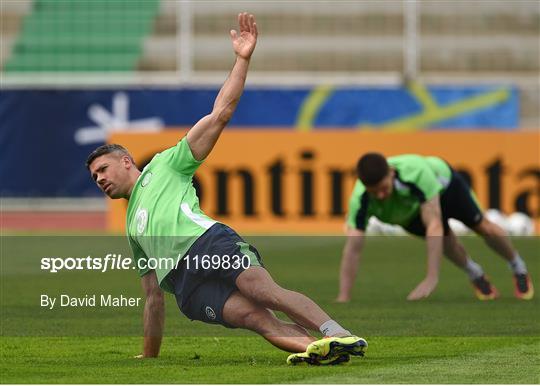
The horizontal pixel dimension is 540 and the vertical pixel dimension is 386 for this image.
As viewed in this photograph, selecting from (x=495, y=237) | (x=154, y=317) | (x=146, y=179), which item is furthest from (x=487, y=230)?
(x=146, y=179)

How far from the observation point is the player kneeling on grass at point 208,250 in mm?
8352

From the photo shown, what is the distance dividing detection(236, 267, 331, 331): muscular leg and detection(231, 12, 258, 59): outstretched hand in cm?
120

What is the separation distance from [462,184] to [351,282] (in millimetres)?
1422

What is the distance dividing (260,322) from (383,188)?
4347 mm

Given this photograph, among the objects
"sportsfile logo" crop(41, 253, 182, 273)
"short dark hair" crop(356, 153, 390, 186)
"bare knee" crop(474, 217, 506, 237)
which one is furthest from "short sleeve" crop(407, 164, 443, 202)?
"sportsfile logo" crop(41, 253, 182, 273)

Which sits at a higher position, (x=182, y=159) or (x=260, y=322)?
(x=182, y=159)

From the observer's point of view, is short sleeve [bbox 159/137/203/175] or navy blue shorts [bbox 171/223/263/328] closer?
navy blue shorts [bbox 171/223/263/328]

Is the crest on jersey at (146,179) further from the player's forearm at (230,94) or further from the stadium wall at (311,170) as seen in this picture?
the stadium wall at (311,170)

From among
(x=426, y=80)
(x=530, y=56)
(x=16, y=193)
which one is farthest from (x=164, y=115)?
(x=530, y=56)

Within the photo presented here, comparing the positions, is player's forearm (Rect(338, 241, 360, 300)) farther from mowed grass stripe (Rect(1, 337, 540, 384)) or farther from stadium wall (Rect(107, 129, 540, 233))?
stadium wall (Rect(107, 129, 540, 233))

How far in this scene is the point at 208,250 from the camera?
27.5ft

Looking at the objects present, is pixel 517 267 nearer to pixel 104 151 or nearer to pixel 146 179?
pixel 146 179

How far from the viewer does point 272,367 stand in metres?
8.62

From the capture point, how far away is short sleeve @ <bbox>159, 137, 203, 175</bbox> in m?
8.55
